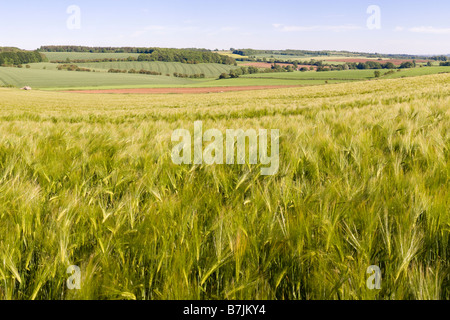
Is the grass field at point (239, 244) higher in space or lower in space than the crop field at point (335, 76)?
lower

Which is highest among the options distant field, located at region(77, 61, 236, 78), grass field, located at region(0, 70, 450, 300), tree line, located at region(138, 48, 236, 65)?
tree line, located at region(138, 48, 236, 65)

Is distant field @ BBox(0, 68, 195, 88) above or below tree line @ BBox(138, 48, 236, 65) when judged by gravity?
below

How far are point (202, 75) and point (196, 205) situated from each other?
122699 millimetres

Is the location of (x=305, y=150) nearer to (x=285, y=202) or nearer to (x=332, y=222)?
(x=285, y=202)

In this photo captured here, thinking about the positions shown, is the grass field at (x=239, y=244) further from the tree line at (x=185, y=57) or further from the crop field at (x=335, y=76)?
the tree line at (x=185, y=57)

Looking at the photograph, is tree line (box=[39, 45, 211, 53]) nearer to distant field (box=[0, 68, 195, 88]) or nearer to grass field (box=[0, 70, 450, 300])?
distant field (box=[0, 68, 195, 88])

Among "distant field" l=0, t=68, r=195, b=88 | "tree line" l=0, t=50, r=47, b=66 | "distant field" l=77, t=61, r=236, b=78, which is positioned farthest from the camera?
"tree line" l=0, t=50, r=47, b=66

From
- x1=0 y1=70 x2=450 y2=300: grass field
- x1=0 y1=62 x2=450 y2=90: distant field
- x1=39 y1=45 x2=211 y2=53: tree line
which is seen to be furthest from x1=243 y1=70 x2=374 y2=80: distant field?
x1=39 y1=45 x2=211 y2=53: tree line

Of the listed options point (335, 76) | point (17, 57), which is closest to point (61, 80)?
point (17, 57)

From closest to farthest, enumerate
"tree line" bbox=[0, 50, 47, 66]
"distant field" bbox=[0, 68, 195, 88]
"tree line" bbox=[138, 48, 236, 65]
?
"distant field" bbox=[0, 68, 195, 88] < "tree line" bbox=[0, 50, 47, 66] < "tree line" bbox=[138, 48, 236, 65]

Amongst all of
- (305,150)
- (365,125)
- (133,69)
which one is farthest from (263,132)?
(133,69)

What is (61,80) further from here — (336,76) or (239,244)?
(239,244)

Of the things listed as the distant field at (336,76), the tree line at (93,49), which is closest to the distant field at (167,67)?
the distant field at (336,76)

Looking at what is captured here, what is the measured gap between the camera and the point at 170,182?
1.70m
